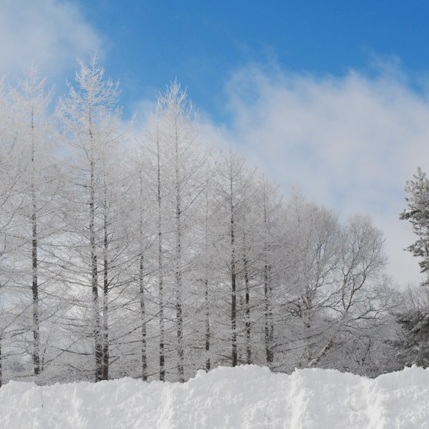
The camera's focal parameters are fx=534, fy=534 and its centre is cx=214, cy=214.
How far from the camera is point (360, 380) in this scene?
7.60m

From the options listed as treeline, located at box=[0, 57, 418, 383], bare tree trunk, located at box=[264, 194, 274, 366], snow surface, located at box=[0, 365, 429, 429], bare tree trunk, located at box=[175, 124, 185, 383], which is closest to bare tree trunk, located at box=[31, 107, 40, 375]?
treeline, located at box=[0, 57, 418, 383]

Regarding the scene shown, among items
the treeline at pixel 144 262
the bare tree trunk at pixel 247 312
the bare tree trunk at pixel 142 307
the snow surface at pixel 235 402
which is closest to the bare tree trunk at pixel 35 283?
the treeline at pixel 144 262

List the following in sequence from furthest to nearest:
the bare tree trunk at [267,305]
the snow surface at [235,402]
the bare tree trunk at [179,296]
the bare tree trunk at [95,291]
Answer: the bare tree trunk at [267,305], the bare tree trunk at [179,296], the bare tree trunk at [95,291], the snow surface at [235,402]

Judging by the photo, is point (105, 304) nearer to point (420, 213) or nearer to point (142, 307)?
point (142, 307)

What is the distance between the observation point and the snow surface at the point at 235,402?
682cm

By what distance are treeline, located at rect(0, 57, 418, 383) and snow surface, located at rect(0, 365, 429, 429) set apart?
428 cm

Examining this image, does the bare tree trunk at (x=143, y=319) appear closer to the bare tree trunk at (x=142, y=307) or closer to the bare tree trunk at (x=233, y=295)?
the bare tree trunk at (x=142, y=307)

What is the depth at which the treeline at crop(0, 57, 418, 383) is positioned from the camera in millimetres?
12516

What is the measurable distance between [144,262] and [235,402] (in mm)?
7892

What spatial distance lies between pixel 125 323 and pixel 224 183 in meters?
6.25

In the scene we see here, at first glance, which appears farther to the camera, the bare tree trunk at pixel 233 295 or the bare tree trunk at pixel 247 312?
the bare tree trunk at pixel 247 312

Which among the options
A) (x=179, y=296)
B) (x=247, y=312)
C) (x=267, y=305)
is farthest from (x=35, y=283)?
(x=267, y=305)

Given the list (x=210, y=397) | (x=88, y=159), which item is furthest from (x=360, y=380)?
(x=88, y=159)

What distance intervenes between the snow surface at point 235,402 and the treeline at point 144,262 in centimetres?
428
